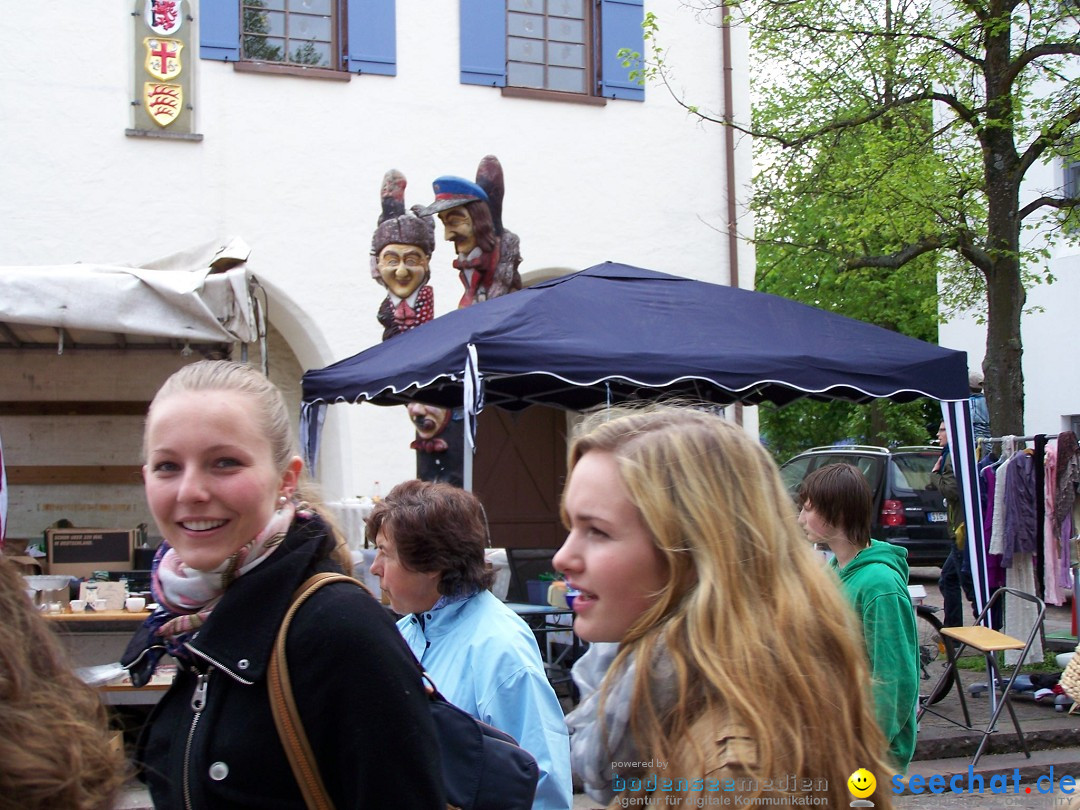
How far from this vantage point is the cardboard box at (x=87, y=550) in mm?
7016

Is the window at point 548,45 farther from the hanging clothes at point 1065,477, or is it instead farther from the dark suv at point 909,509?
the hanging clothes at point 1065,477

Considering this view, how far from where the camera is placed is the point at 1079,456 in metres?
8.83

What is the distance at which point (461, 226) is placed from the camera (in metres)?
9.34

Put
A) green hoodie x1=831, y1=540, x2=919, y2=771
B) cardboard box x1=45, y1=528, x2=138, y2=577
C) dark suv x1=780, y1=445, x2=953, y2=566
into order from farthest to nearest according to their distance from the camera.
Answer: dark suv x1=780, y1=445, x2=953, y2=566 → cardboard box x1=45, y1=528, x2=138, y2=577 → green hoodie x1=831, y1=540, x2=919, y2=771

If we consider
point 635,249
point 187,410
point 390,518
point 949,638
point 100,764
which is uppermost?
point 635,249

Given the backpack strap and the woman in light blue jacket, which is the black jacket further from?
the woman in light blue jacket

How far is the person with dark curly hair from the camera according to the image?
1199 millimetres

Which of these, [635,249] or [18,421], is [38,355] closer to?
[18,421]

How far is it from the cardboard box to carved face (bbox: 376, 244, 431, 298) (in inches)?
118

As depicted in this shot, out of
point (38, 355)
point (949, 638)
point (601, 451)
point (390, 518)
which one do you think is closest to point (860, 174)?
point (949, 638)

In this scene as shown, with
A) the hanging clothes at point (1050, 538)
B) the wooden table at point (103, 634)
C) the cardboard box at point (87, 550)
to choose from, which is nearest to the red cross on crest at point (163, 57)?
the cardboard box at point (87, 550)

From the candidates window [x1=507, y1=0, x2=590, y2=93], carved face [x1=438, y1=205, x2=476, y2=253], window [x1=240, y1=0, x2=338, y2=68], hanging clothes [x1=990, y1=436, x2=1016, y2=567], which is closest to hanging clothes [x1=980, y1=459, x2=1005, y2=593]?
hanging clothes [x1=990, y1=436, x2=1016, y2=567]

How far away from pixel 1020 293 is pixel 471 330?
5.79 metres

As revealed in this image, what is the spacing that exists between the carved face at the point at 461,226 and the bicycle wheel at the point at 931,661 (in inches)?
181
